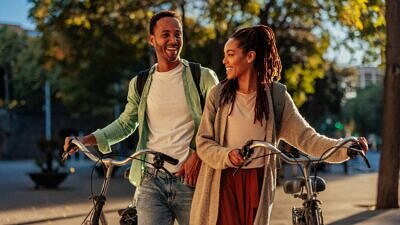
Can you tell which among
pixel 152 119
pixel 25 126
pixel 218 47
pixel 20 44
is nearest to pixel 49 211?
pixel 218 47

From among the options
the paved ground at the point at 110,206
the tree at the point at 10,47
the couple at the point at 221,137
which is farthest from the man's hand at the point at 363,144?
the tree at the point at 10,47

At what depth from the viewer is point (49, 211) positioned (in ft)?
48.1

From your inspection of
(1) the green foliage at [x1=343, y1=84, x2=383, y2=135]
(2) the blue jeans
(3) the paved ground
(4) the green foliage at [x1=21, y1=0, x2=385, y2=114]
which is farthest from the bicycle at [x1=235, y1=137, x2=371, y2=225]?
(1) the green foliage at [x1=343, y1=84, x2=383, y2=135]

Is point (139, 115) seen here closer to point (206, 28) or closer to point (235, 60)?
point (235, 60)

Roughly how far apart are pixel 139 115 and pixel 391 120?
10.4m

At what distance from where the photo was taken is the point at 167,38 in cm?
435

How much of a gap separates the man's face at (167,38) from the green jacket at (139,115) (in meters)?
0.12

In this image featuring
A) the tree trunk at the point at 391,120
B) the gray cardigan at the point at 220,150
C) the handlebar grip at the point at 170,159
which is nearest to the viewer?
the gray cardigan at the point at 220,150

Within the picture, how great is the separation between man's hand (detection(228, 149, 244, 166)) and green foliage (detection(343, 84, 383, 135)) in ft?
300

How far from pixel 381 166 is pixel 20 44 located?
157 ft

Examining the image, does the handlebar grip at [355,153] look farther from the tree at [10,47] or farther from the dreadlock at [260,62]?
the tree at [10,47]

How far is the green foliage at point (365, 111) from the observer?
310 ft

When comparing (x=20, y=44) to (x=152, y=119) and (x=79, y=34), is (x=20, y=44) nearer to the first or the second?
(x=79, y=34)

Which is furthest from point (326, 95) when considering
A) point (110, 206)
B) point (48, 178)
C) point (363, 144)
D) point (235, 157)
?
point (235, 157)
